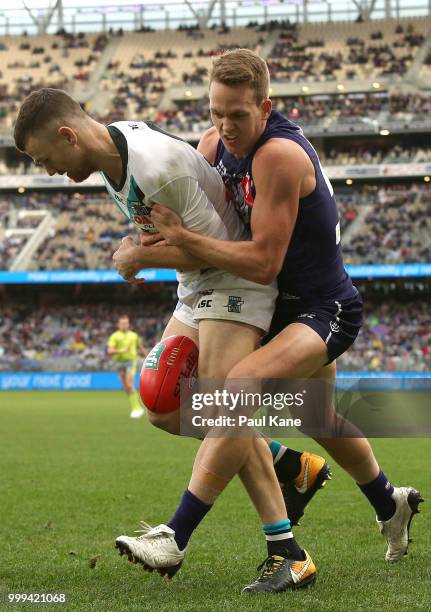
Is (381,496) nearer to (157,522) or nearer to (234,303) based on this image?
(234,303)

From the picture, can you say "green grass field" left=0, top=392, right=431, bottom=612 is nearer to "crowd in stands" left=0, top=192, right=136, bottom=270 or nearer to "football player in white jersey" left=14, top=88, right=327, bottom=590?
"football player in white jersey" left=14, top=88, right=327, bottom=590

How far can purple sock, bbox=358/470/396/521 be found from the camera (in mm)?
5027

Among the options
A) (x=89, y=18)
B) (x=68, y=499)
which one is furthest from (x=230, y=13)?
(x=68, y=499)

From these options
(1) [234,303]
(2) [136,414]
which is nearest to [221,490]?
(1) [234,303]

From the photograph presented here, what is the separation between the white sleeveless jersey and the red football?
0.58 meters

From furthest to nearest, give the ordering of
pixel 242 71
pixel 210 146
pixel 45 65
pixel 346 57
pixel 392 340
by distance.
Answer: pixel 45 65 → pixel 346 57 → pixel 392 340 → pixel 210 146 → pixel 242 71

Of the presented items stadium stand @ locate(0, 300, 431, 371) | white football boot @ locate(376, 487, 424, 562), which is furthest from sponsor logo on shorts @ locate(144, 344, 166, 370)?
stadium stand @ locate(0, 300, 431, 371)

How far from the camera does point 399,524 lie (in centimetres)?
497

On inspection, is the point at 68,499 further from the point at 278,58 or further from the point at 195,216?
the point at 278,58

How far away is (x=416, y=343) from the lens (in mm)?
36906

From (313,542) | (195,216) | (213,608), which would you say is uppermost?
(195,216)

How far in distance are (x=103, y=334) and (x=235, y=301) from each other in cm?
3674

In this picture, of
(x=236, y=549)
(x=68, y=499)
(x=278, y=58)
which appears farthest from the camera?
(x=278, y=58)

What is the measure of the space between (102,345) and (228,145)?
1410 inches
